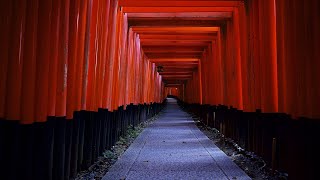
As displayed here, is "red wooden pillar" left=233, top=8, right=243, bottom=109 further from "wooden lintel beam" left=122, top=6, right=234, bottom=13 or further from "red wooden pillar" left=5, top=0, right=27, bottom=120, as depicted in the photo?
"red wooden pillar" left=5, top=0, right=27, bottom=120

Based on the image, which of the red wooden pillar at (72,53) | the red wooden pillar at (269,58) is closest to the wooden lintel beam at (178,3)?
the red wooden pillar at (269,58)

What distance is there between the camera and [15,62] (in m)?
3.62

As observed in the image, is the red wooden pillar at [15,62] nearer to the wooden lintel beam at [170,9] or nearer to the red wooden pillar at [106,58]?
the red wooden pillar at [106,58]

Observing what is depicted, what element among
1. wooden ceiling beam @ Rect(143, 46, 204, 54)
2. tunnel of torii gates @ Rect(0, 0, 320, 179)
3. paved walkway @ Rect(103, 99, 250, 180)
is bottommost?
paved walkway @ Rect(103, 99, 250, 180)

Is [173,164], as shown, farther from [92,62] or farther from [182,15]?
[182,15]

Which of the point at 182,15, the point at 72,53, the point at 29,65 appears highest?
the point at 182,15

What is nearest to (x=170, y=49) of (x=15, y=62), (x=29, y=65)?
(x=29, y=65)

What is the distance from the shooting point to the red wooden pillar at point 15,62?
358cm

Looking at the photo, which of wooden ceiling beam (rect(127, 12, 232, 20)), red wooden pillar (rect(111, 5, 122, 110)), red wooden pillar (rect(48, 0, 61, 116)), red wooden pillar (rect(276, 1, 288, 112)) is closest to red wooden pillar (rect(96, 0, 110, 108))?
red wooden pillar (rect(111, 5, 122, 110))

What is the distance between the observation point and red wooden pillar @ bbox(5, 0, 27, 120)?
141 inches

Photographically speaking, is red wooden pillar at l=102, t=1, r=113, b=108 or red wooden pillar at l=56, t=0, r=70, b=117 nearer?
red wooden pillar at l=56, t=0, r=70, b=117

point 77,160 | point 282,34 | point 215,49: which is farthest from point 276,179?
point 215,49

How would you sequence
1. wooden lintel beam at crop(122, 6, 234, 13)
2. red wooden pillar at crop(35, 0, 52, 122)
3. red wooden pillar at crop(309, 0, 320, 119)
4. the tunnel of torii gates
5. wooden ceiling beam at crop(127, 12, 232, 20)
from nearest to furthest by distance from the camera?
the tunnel of torii gates < red wooden pillar at crop(35, 0, 52, 122) < red wooden pillar at crop(309, 0, 320, 119) < wooden lintel beam at crop(122, 6, 234, 13) < wooden ceiling beam at crop(127, 12, 232, 20)

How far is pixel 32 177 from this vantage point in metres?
4.07
